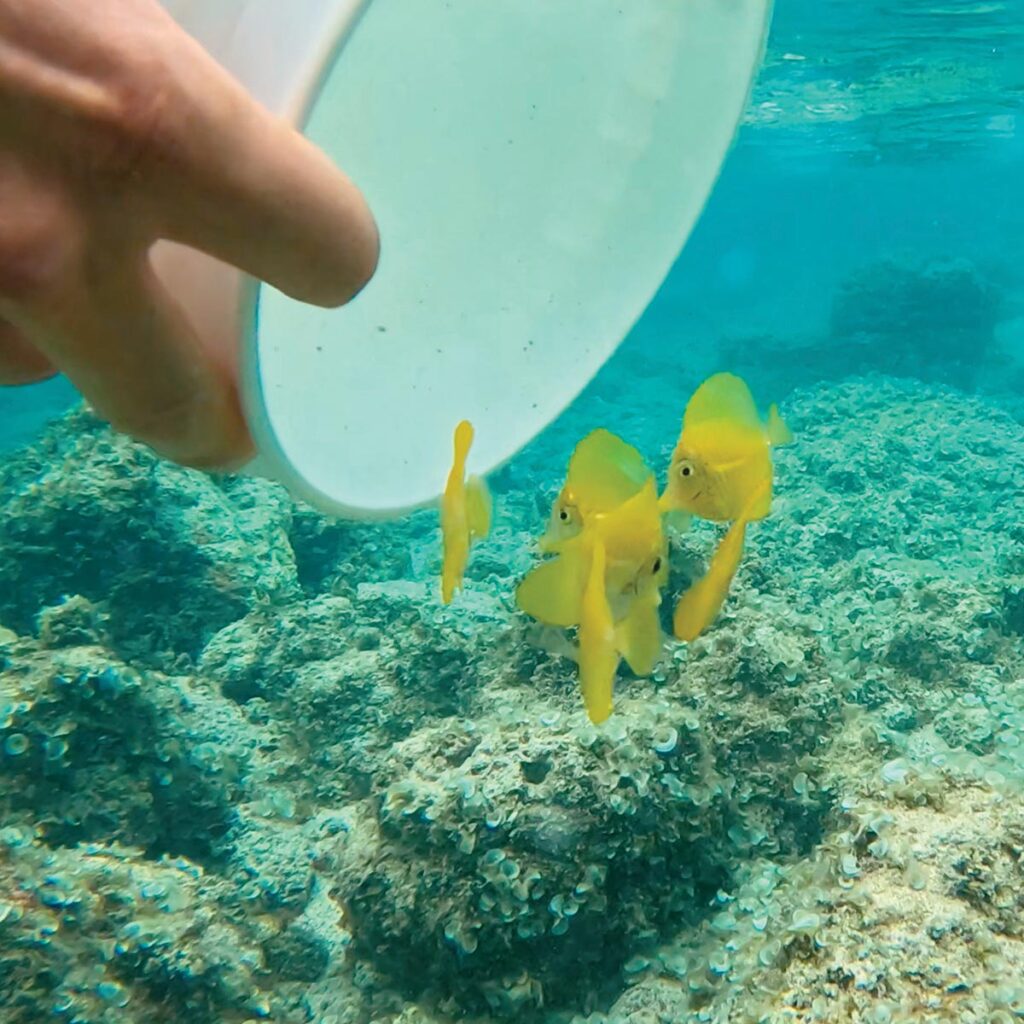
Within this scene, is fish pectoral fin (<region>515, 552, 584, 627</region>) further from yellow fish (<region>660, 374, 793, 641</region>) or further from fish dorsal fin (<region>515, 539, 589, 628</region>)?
yellow fish (<region>660, 374, 793, 641</region>)

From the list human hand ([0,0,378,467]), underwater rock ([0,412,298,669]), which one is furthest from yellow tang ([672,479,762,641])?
underwater rock ([0,412,298,669])

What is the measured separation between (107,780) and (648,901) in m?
2.91

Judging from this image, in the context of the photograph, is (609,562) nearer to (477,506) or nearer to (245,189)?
(477,506)

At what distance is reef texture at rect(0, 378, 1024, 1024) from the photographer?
9.27 ft

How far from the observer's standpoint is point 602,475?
2.45m

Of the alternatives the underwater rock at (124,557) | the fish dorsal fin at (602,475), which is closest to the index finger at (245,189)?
the fish dorsal fin at (602,475)

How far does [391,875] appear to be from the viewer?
3.35 metres

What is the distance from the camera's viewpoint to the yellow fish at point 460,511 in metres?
2.01

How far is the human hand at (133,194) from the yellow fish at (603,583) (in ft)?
4.11

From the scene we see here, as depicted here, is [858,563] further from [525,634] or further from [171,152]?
[171,152]

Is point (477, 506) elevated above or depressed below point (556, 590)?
above

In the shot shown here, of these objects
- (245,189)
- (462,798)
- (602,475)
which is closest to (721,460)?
(602,475)

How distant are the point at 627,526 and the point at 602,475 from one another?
292mm

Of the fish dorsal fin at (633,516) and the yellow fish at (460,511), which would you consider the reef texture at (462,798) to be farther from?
the fish dorsal fin at (633,516)
